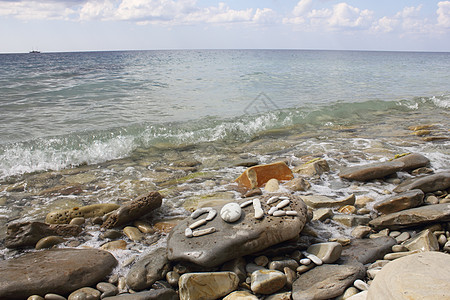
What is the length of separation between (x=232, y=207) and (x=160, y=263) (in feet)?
3.09

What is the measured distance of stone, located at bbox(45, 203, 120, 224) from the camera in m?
4.67

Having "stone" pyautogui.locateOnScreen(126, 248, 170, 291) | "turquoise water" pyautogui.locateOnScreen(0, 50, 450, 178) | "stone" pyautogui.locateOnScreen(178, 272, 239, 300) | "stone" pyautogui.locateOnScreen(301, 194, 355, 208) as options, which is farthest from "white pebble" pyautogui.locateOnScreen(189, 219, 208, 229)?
"turquoise water" pyautogui.locateOnScreen(0, 50, 450, 178)

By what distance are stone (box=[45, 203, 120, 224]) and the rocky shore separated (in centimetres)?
1

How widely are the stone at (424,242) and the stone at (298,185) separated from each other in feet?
6.44

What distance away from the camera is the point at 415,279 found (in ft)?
7.59

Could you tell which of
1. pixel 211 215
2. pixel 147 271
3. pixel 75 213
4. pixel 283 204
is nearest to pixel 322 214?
pixel 283 204

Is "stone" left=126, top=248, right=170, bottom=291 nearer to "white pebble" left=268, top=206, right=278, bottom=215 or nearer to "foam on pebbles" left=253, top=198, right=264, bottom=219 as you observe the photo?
"foam on pebbles" left=253, top=198, right=264, bottom=219

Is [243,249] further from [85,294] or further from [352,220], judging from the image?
[352,220]

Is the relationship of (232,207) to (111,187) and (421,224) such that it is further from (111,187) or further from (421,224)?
(111,187)

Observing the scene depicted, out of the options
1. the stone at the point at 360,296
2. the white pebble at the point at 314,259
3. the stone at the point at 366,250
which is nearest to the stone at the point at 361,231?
the stone at the point at 366,250

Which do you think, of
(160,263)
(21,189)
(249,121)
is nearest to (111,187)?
(21,189)

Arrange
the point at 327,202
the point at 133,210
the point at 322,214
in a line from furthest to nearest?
the point at 327,202
the point at 133,210
the point at 322,214

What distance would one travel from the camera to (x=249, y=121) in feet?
36.7

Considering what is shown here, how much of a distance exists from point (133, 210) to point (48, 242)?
1055 millimetres
